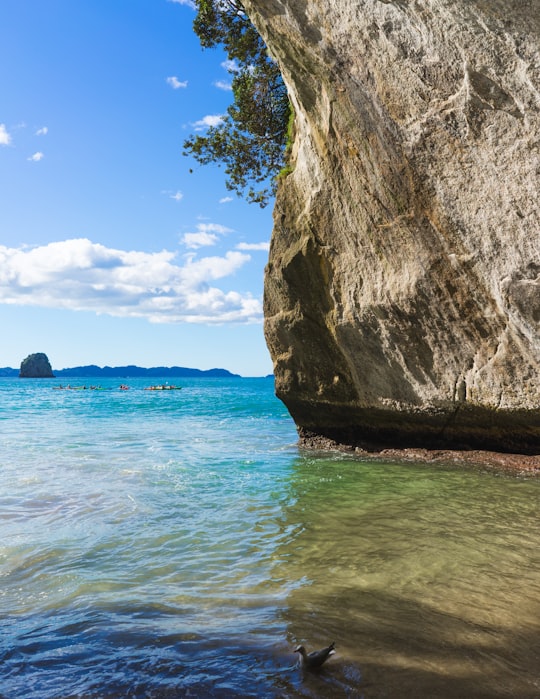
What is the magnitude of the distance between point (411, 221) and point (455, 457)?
18.7ft

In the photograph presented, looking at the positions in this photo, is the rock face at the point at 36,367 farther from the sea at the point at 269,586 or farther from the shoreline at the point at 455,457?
the sea at the point at 269,586

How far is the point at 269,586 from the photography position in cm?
539

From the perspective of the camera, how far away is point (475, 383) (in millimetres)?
11484

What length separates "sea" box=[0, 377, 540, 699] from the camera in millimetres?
3666

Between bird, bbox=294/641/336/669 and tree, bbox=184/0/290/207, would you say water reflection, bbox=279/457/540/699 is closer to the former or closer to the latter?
bird, bbox=294/641/336/669

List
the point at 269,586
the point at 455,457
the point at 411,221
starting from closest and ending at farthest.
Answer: the point at 269,586 < the point at 411,221 < the point at 455,457

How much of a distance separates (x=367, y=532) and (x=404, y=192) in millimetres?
6368

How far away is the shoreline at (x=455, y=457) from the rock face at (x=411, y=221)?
0.81 ft

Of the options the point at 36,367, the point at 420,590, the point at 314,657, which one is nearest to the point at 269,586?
the point at 420,590

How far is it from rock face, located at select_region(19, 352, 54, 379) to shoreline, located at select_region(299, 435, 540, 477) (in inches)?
6964

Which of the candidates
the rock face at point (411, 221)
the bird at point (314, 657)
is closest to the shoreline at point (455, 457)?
the rock face at point (411, 221)

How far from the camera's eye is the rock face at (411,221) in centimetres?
882

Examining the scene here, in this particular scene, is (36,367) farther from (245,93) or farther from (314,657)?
(314,657)

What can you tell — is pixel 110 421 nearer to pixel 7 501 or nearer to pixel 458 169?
pixel 7 501
